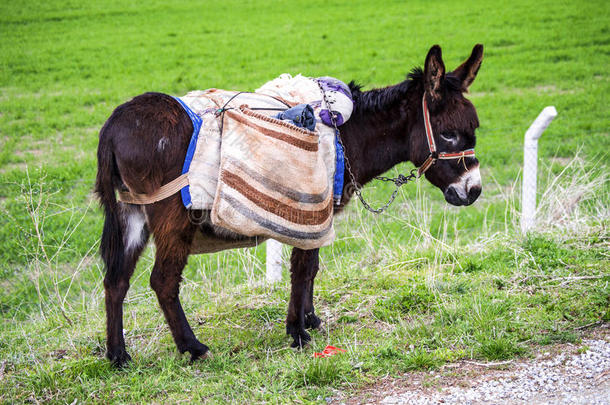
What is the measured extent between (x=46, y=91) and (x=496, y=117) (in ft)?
37.7

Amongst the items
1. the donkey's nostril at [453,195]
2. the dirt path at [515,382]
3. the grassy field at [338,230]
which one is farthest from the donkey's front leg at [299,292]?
the donkey's nostril at [453,195]

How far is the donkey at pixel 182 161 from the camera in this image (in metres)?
3.60

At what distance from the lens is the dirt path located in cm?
322

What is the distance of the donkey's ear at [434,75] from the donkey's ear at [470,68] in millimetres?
248

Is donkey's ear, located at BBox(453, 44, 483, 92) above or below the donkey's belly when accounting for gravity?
above

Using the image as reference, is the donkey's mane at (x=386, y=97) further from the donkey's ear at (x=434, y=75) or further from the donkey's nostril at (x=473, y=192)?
the donkey's nostril at (x=473, y=192)

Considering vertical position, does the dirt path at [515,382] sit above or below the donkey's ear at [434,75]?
below

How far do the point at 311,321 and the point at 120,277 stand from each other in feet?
4.99

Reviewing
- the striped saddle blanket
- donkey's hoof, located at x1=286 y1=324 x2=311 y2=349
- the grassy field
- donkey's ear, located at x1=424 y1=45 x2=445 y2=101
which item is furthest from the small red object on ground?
donkey's ear, located at x1=424 y1=45 x2=445 y2=101

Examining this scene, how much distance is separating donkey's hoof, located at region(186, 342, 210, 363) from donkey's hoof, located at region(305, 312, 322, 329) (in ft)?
2.95

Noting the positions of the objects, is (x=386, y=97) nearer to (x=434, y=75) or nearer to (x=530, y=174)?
(x=434, y=75)

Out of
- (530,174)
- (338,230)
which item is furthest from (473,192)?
(338,230)

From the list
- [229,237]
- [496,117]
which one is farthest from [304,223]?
[496,117]

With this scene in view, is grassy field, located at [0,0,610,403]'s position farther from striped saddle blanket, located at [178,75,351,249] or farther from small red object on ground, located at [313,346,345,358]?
striped saddle blanket, located at [178,75,351,249]
